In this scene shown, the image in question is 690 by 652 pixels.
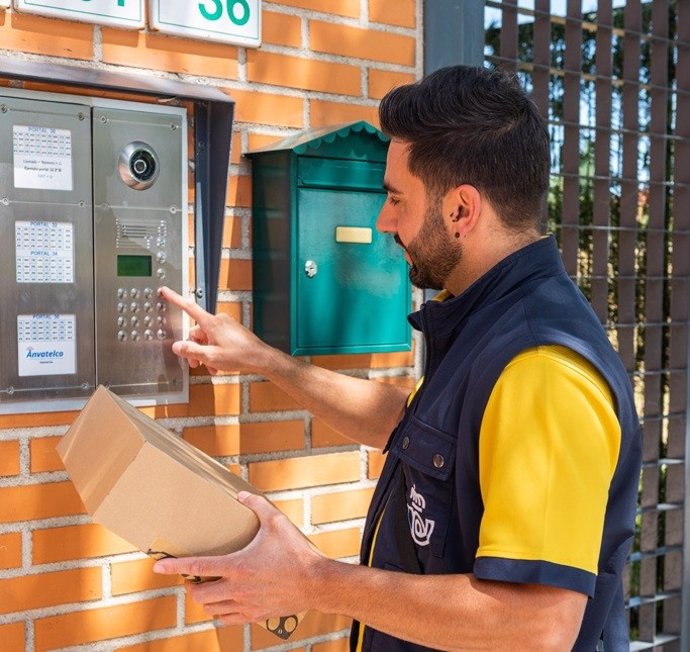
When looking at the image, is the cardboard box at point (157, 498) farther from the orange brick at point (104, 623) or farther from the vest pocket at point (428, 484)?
the orange brick at point (104, 623)

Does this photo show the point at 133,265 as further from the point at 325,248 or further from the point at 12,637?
the point at 12,637

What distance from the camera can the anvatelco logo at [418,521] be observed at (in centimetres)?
173

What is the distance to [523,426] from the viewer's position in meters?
1.53

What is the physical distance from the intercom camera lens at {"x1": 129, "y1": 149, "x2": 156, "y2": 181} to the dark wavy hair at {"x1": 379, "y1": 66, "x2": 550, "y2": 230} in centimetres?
68

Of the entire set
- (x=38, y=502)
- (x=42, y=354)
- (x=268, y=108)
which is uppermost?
(x=268, y=108)

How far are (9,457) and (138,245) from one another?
56 centimetres

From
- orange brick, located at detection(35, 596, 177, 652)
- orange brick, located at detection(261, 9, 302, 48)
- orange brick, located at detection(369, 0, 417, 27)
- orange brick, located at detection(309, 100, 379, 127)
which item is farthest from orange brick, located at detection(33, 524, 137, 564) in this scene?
orange brick, located at detection(369, 0, 417, 27)

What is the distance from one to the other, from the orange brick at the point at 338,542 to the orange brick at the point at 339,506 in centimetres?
4

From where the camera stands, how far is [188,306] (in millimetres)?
2266

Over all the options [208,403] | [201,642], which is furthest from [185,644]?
[208,403]

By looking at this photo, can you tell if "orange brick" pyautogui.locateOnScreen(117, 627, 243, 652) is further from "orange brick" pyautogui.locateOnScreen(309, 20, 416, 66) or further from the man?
"orange brick" pyautogui.locateOnScreen(309, 20, 416, 66)

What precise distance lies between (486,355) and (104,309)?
0.99 metres

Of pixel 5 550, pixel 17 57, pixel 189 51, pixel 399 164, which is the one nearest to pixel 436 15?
pixel 189 51

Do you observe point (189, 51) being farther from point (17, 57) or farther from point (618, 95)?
point (618, 95)
